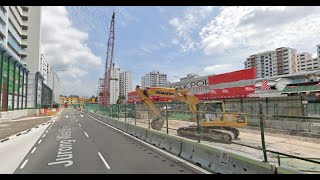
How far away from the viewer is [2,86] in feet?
127

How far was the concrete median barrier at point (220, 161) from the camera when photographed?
6785mm

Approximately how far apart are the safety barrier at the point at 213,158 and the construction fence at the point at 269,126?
78 cm

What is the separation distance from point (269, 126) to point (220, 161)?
2.70m

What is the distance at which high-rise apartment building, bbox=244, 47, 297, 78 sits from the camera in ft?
403

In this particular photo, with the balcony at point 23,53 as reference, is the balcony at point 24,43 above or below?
above

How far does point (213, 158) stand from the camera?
349 inches

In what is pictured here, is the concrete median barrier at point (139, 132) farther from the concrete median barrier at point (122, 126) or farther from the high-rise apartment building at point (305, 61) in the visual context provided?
the high-rise apartment building at point (305, 61)

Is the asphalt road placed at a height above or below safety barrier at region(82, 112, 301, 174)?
below

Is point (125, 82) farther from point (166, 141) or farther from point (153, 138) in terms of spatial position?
point (166, 141)

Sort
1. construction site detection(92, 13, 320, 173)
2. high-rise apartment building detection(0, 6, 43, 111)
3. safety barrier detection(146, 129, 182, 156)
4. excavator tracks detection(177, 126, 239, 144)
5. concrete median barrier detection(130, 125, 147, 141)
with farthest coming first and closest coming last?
1. high-rise apartment building detection(0, 6, 43, 111)
2. concrete median barrier detection(130, 125, 147, 141)
3. excavator tracks detection(177, 126, 239, 144)
4. safety barrier detection(146, 129, 182, 156)
5. construction site detection(92, 13, 320, 173)

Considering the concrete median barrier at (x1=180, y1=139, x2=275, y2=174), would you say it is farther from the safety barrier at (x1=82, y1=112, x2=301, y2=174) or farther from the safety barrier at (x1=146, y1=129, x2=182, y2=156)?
the safety barrier at (x1=146, y1=129, x2=182, y2=156)

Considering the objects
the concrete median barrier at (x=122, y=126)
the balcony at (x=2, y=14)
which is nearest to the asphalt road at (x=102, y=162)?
the concrete median barrier at (x=122, y=126)

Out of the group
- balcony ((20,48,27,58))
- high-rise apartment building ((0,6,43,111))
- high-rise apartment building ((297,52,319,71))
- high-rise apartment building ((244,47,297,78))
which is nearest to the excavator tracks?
high-rise apartment building ((0,6,43,111))
